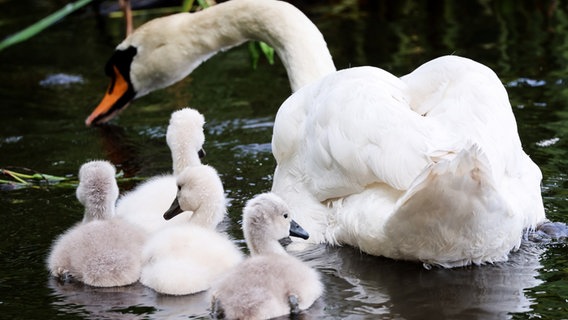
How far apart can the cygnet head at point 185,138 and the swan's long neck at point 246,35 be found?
3.75 feet

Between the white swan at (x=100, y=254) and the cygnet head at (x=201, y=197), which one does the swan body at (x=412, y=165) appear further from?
the white swan at (x=100, y=254)

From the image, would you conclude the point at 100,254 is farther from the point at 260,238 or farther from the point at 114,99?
the point at 114,99

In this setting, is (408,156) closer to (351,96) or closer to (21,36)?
(351,96)

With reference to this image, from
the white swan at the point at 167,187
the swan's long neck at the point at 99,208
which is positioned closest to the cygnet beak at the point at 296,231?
the white swan at the point at 167,187

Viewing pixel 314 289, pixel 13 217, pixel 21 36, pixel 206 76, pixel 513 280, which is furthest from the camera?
pixel 206 76

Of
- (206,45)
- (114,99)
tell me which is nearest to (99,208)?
(206,45)

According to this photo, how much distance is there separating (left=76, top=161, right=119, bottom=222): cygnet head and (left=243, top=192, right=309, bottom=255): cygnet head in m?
0.91

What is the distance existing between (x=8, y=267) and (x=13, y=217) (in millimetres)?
1009

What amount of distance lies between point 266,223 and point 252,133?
3692 millimetres

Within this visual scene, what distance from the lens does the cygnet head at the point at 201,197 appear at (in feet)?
19.5

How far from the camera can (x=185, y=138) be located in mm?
6605

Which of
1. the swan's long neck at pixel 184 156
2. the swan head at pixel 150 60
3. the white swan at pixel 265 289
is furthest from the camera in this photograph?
the swan head at pixel 150 60

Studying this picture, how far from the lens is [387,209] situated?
17.9 feet

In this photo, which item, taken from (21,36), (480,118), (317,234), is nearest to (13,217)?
(317,234)
